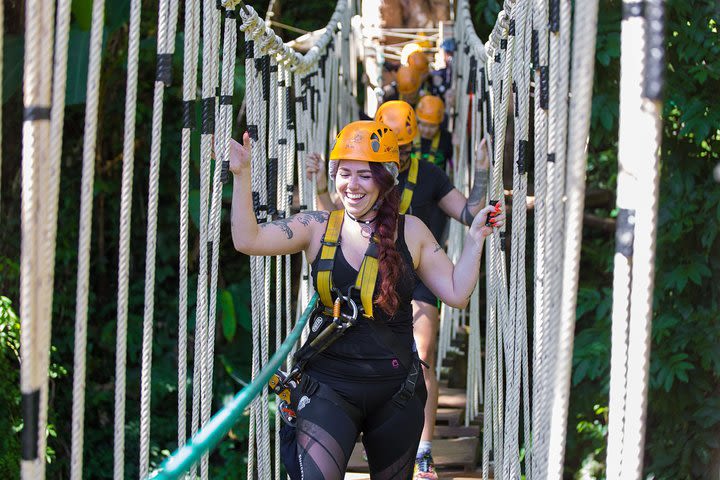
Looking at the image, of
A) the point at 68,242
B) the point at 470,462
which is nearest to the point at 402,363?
the point at 470,462

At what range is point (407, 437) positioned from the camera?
1.95 m

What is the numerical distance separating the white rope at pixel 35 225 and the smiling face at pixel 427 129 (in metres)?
2.74

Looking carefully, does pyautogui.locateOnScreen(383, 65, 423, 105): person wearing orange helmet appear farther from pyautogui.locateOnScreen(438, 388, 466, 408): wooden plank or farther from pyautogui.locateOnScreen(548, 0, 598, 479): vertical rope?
pyautogui.locateOnScreen(548, 0, 598, 479): vertical rope

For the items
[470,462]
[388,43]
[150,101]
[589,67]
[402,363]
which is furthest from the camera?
[150,101]

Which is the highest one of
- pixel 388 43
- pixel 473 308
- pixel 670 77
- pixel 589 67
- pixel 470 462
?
pixel 388 43

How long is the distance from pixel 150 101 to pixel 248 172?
4.35 metres

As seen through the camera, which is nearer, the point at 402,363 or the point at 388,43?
the point at 402,363

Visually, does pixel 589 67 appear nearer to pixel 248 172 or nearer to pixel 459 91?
pixel 248 172

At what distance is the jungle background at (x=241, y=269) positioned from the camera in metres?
3.51

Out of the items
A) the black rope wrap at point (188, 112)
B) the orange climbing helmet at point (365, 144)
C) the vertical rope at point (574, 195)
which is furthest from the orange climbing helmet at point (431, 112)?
the vertical rope at point (574, 195)

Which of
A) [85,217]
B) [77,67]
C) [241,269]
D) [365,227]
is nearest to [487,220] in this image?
[365,227]

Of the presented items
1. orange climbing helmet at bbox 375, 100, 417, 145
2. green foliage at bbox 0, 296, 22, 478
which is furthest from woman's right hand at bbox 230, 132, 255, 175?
green foliage at bbox 0, 296, 22, 478

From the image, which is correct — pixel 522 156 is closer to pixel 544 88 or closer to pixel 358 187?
pixel 544 88

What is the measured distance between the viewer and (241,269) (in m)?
5.94
